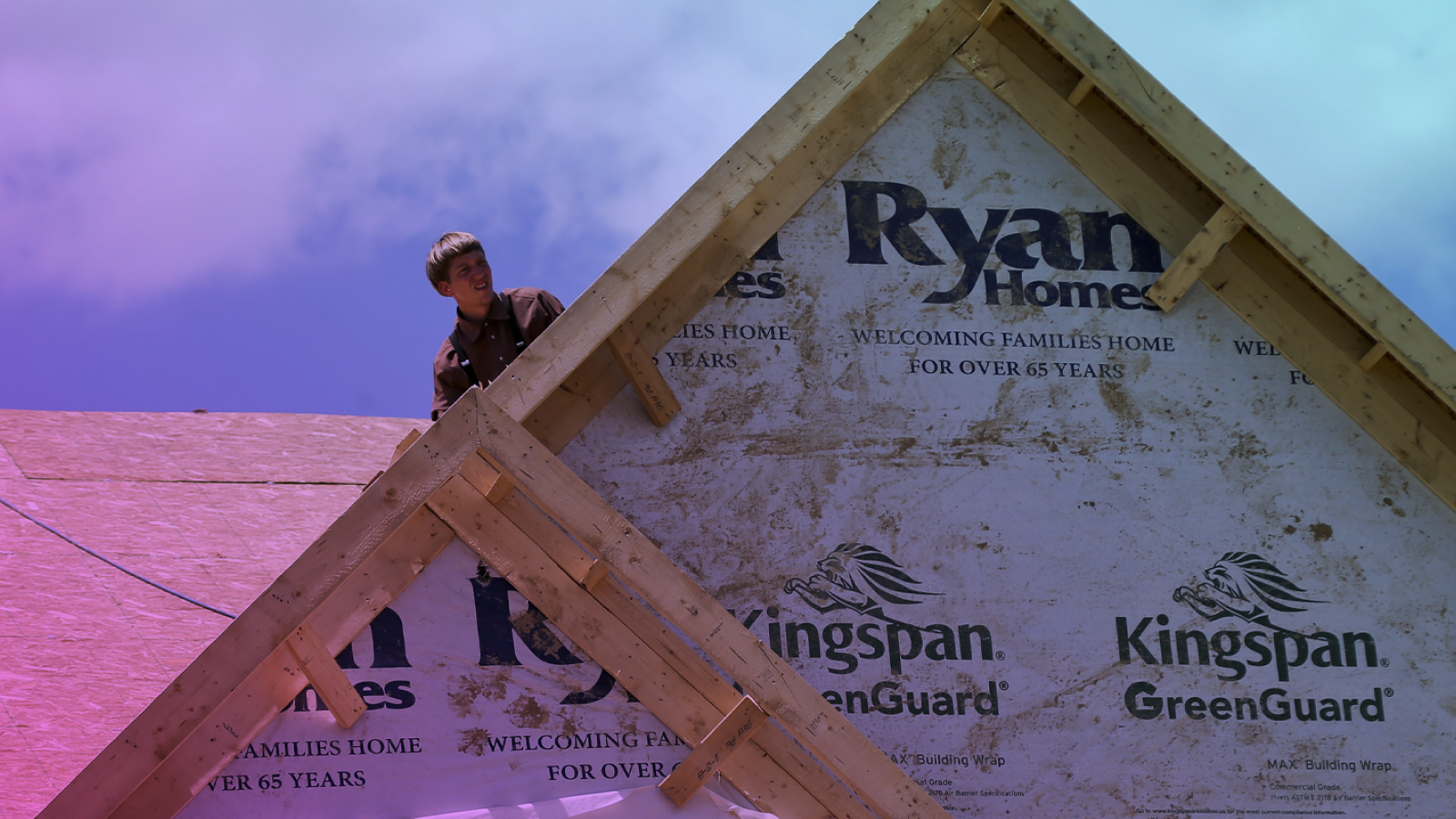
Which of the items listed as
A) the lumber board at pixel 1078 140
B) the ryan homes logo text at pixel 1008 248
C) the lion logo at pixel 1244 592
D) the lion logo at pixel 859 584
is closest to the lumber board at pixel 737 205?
the lumber board at pixel 1078 140

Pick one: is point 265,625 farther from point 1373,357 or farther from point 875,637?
point 1373,357

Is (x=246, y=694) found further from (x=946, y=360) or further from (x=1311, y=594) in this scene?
(x=1311, y=594)

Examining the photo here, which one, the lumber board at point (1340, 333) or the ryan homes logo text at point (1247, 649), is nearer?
the ryan homes logo text at point (1247, 649)

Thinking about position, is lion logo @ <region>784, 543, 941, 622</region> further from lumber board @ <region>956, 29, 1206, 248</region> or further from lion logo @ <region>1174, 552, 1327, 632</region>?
lumber board @ <region>956, 29, 1206, 248</region>

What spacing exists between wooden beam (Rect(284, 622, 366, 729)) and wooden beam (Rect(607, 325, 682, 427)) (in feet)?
5.72

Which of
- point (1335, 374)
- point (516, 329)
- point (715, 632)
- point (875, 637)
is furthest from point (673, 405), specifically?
point (1335, 374)

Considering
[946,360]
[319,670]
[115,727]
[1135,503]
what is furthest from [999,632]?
[115,727]

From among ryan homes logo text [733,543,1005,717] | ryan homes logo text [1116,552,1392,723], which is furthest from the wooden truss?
ryan homes logo text [1116,552,1392,723]

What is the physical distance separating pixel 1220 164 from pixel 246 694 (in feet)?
15.2

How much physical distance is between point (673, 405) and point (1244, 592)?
2708 mm

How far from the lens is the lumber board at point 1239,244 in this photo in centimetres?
619

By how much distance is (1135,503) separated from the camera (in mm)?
6043

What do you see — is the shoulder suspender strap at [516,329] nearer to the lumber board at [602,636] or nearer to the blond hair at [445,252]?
the blond hair at [445,252]

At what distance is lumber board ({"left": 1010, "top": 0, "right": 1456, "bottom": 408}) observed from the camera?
5.83 meters
